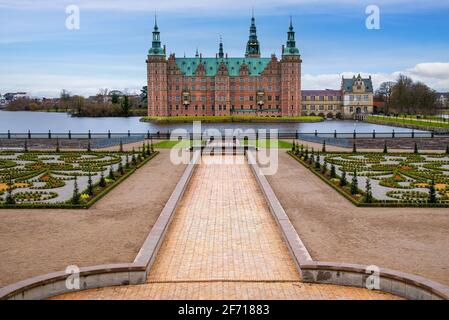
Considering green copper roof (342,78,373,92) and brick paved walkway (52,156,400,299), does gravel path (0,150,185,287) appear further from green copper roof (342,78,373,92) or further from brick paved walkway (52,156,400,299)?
green copper roof (342,78,373,92)

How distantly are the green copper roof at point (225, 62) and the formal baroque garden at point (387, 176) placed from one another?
347ft

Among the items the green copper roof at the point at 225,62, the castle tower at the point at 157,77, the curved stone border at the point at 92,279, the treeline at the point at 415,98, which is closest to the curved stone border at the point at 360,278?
the curved stone border at the point at 92,279

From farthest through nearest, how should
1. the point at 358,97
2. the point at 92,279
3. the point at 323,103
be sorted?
the point at 323,103 → the point at 358,97 → the point at 92,279

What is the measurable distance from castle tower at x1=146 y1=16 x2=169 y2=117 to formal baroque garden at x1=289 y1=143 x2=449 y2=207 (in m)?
103

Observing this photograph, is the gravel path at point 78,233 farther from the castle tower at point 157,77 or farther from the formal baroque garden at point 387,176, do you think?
the castle tower at point 157,77

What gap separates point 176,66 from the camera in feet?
464

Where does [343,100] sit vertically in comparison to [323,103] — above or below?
above

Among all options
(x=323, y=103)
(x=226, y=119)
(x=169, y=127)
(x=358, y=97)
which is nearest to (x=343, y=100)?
(x=358, y=97)

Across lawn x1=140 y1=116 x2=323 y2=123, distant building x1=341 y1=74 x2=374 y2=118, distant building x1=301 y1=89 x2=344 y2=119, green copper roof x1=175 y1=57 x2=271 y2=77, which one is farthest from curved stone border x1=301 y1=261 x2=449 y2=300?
distant building x1=301 y1=89 x2=344 y2=119

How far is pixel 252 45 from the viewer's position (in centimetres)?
15200

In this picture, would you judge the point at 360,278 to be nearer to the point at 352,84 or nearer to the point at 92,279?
the point at 92,279

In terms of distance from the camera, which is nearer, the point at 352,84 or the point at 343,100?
the point at 352,84

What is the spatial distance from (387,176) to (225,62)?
391ft

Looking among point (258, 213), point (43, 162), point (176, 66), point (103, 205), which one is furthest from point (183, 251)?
point (176, 66)
